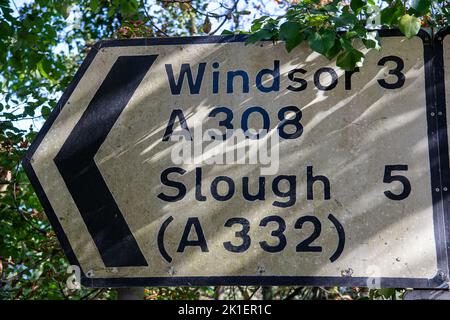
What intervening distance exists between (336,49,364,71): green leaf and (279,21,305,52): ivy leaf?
0.42 feet

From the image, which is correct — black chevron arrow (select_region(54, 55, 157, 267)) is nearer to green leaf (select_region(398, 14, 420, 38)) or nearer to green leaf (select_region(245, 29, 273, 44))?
green leaf (select_region(245, 29, 273, 44))

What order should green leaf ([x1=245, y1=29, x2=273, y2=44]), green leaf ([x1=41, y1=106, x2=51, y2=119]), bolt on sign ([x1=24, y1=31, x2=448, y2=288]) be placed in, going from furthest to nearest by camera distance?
green leaf ([x1=41, y1=106, x2=51, y2=119]) < green leaf ([x1=245, y1=29, x2=273, y2=44]) < bolt on sign ([x1=24, y1=31, x2=448, y2=288])

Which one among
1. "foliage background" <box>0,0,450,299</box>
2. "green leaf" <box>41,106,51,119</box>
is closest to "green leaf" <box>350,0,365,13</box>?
"foliage background" <box>0,0,450,299</box>

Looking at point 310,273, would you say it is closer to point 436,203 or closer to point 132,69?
point 436,203

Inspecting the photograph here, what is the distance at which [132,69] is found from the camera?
181cm

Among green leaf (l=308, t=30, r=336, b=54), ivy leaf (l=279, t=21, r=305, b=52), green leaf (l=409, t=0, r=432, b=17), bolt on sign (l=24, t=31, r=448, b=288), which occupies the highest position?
green leaf (l=409, t=0, r=432, b=17)

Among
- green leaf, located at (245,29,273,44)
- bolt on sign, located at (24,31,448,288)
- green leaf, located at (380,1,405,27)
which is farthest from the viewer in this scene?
green leaf, located at (380,1,405,27)

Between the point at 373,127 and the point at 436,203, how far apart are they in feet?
0.89

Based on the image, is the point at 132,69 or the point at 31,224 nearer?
the point at 132,69

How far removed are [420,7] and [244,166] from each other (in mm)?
730

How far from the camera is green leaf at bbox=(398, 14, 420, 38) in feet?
5.54

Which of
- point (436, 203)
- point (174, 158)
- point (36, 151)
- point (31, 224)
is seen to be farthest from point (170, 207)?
point (31, 224)

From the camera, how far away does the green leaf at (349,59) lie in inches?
66.7

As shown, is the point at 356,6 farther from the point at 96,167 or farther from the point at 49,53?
the point at 49,53
